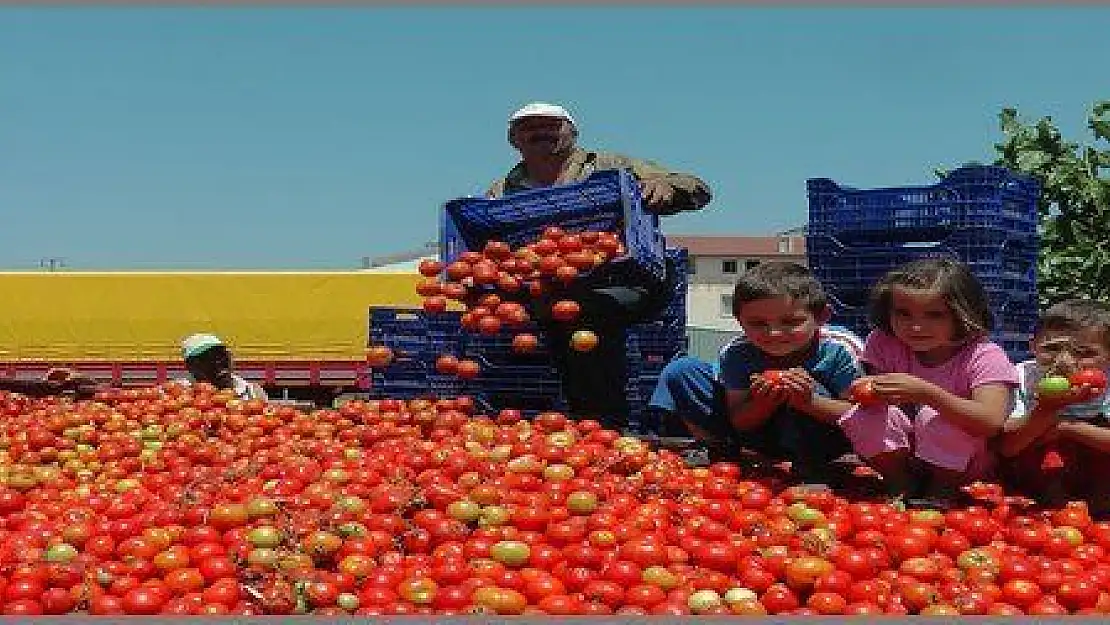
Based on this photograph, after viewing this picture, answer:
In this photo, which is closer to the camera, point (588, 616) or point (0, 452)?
point (588, 616)

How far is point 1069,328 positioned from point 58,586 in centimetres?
376

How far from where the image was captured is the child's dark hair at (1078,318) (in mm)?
4867

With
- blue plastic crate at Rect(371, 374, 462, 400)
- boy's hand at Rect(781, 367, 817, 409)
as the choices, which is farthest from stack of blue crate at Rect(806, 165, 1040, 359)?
blue plastic crate at Rect(371, 374, 462, 400)

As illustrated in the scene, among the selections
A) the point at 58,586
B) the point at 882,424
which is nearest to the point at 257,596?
the point at 58,586

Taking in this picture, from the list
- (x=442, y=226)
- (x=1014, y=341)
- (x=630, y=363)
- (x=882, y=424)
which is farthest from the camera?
(x=630, y=363)

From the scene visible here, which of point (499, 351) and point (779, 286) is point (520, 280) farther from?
point (779, 286)

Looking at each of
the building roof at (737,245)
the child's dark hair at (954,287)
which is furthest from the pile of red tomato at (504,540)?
the building roof at (737,245)

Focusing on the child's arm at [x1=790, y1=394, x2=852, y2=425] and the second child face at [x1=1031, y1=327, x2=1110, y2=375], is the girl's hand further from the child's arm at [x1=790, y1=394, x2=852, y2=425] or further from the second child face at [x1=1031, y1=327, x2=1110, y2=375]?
the second child face at [x1=1031, y1=327, x2=1110, y2=375]

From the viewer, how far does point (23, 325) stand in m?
20.0

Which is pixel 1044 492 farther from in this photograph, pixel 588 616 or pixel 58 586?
pixel 58 586

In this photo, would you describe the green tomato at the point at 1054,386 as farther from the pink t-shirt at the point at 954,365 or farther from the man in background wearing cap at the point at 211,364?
the man in background wearing cap at the point at 211,364

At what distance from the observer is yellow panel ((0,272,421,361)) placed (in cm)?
2002

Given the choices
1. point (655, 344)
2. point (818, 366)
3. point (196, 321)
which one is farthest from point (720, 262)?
point (818, 366)

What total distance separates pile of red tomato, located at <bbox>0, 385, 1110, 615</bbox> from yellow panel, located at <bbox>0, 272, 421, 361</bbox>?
1473 centimetres
